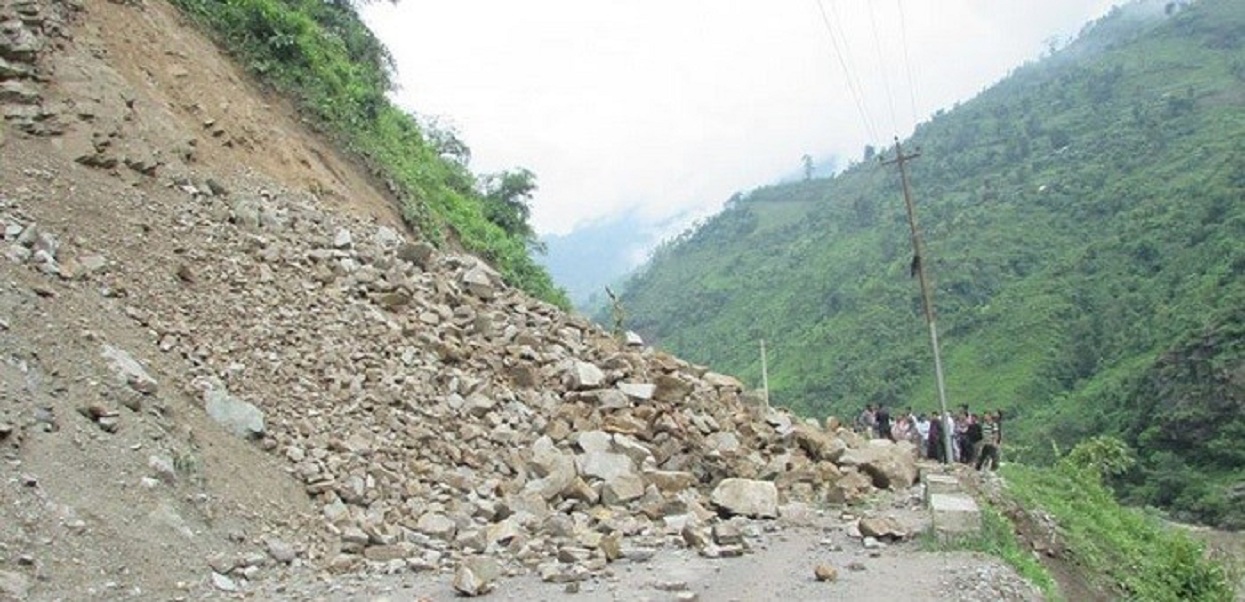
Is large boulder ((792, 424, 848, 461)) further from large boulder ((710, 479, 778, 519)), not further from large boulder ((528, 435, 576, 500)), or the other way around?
large boulder ((528, 435, 576, 500))

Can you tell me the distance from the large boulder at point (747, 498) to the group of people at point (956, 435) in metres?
6.69

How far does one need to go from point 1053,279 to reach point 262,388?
189 ft

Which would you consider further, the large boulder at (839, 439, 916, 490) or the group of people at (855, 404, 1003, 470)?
the group of people at (855, 404, 1003, 470)

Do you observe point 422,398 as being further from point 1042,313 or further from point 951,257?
point 951,257

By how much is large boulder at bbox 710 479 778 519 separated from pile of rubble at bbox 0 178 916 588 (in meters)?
0.02

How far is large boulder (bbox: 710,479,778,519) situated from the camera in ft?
33.5

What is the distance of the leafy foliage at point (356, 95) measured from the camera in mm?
15844

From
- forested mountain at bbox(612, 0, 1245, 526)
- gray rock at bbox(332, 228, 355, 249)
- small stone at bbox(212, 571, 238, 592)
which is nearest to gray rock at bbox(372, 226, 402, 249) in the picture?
gray rock at bbox(332, 228, 355, 249)

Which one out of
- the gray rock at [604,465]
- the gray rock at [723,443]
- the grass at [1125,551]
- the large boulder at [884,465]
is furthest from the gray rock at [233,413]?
the grass at [1125,551]

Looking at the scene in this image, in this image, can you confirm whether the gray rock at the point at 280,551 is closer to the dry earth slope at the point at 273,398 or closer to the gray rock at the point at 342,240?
the dry earth slope at the point at 273,398

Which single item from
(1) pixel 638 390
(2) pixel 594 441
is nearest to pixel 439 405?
(2) pixel 594 441

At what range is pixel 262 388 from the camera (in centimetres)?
921

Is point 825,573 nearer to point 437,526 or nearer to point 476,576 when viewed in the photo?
point 476,576

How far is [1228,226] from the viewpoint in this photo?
51312mm
